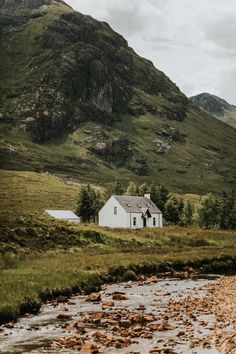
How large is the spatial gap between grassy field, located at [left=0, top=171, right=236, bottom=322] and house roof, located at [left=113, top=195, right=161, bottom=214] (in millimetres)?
33327

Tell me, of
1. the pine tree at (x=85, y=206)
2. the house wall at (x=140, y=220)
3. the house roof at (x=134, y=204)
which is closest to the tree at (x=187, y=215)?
the house wall at (x=140, y=220)

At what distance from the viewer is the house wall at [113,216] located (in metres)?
121

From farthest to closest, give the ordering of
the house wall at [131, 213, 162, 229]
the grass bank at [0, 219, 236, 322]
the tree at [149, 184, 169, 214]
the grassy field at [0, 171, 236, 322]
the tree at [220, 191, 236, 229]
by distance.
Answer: the tree at [149, 184, 169, 214]
the tree at [220, 191, 236, 229]
the house wall at [131, 213, 162, 229]
the grassy field at [0, 171, 236, 322]
the grass bank at [0, 219, 236, 322]

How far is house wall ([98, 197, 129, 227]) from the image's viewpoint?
12119 centimetres

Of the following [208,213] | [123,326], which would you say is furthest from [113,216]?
[123,326]

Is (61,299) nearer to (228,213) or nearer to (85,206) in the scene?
(85,206)

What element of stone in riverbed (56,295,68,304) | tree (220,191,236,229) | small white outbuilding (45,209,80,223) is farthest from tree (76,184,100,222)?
stone in riverbed (56,295,68,304)

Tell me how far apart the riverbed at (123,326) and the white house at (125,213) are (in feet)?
264

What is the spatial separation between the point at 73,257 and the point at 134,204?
7159 cm

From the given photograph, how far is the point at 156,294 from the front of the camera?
40.0 m

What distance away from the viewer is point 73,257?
5484 centimetres

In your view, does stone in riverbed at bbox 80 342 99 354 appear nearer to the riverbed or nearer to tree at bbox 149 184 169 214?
the riverbed

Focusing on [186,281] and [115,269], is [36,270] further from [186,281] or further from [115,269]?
[186,281]

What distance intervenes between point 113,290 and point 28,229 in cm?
2355
